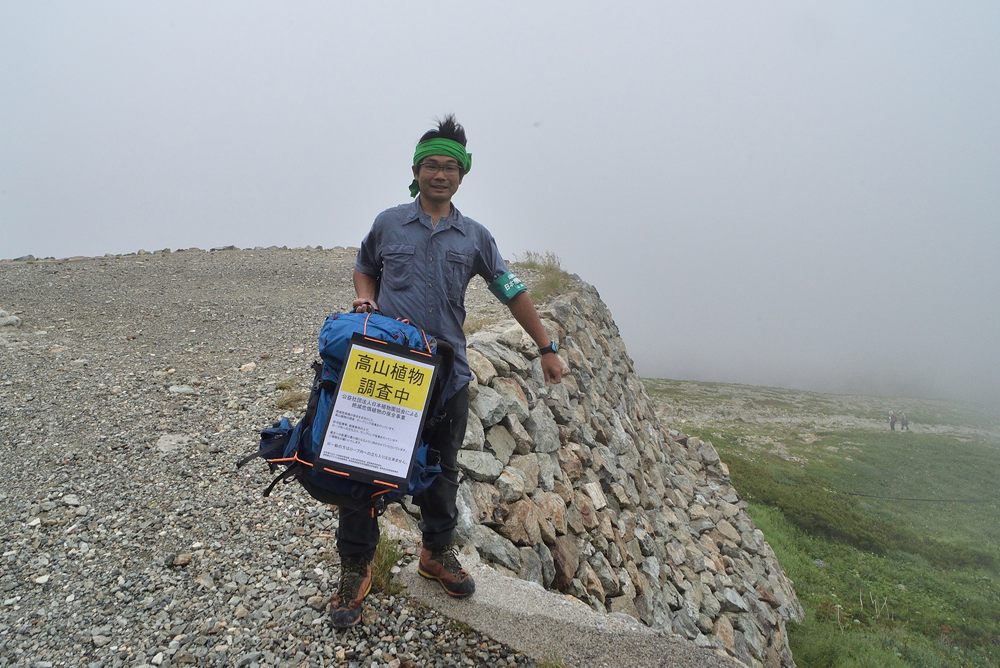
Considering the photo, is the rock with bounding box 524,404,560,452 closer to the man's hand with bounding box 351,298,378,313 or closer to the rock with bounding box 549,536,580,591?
the rock with bounding box 549,536,580,591

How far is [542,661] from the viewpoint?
3523 millimetres

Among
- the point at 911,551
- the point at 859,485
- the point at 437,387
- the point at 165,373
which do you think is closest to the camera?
the point at 437,387

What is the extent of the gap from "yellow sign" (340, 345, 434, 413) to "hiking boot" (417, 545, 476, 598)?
147cm

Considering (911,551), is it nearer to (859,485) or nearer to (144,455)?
(859,485)

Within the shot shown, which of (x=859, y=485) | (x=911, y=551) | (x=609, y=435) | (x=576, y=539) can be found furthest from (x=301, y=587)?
(x=859, y=485)

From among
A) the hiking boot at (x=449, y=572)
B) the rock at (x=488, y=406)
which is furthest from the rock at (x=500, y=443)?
the hiking boot at (x=449, y=572)

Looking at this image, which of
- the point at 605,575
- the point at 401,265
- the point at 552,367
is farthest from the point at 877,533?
the point at 401,265

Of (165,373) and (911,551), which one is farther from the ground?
(165,373)

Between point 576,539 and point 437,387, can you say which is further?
point 576,539

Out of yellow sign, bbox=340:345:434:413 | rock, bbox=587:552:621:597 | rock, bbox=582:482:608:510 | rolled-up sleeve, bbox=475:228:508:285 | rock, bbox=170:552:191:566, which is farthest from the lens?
rock, bbox=582:482:608:510

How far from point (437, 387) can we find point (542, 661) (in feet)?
6.17

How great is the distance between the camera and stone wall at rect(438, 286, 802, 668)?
6062 mm

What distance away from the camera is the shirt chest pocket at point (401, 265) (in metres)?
3.42

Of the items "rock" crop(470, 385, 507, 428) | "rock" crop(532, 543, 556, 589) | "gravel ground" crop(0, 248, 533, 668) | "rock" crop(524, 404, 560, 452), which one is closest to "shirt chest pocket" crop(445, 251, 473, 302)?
"gravel ground" crop(0, 248, 533, 668)
